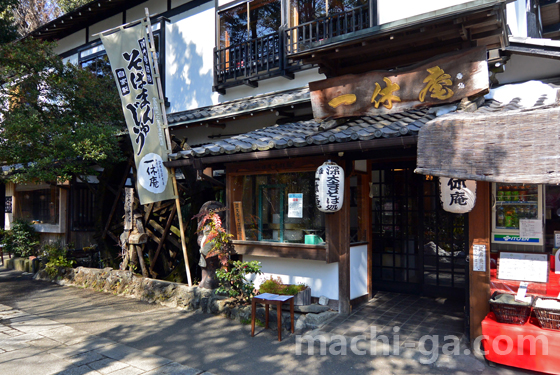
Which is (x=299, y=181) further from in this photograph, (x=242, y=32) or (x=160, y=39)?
(x=160, y=39)

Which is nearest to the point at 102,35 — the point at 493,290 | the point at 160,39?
the point at 160,39

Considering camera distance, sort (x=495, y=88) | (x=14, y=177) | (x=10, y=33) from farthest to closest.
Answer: (x=10, y=33), (x=14, y=177), (x=495, y=88)

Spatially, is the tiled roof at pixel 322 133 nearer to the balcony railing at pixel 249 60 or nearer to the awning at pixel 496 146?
the awning at pixel 496 146

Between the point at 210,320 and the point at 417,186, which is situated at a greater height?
the point at 417,186

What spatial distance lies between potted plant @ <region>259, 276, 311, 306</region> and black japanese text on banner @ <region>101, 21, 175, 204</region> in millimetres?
3090

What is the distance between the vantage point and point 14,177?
9.81m

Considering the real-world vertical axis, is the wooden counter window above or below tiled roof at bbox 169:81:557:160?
below

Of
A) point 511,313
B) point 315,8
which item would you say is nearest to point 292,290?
point 511,313

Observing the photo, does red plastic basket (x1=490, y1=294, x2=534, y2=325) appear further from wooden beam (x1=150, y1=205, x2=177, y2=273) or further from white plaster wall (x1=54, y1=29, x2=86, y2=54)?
white plaster wall (x1=54, y1=29, x2=86, y2=54)

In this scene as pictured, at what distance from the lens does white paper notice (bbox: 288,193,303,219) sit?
293 inches

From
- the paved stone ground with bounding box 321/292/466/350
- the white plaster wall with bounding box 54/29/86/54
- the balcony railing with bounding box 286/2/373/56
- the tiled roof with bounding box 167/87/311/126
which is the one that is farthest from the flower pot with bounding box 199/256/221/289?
the white plaster wall with bounding box 54/29/86/54

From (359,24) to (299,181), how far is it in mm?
4082

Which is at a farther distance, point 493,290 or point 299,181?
point 299,181

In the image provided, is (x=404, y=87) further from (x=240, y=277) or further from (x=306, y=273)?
(x=240, y=277)
